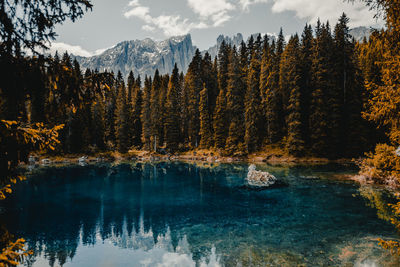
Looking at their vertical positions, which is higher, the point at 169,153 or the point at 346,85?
the point at 346,85

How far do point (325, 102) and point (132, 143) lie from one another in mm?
51392

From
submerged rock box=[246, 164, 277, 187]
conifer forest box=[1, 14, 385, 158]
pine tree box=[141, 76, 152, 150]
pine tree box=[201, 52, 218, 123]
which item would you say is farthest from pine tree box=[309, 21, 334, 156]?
pine tree box=[141, 76, 152, 150]

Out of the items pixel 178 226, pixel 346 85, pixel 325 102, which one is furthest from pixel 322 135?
pixel 178 226

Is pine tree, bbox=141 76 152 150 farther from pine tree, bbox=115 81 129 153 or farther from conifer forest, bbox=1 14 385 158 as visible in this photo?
pine tree, bbox=115 81 129 153

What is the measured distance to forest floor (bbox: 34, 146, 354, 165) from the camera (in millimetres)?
45688

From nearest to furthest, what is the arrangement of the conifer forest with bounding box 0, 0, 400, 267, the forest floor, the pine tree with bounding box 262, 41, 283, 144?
the conifer forest with bounding box 0, 0, 400, 267 < the forest floor < the pine tree with bounding box 262, 41, 283, 144

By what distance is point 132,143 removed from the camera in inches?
2813

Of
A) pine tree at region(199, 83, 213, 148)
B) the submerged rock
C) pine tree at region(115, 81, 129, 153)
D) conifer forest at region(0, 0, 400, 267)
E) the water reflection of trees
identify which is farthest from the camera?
pine tree at region(115, 81, 129, 153)

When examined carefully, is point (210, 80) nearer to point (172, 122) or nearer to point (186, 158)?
point (172, 122)

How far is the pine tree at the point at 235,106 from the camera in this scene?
52906 mm

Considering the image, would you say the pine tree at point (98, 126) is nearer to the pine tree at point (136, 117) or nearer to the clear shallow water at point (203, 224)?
the pine tree at point (136, 117)

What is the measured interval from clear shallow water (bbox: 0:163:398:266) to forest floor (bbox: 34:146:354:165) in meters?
18.2

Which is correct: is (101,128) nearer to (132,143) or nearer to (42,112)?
(132,143)

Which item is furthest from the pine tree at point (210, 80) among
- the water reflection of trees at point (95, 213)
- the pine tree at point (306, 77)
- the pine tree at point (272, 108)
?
the water reflection of trees at point (95, 213)
